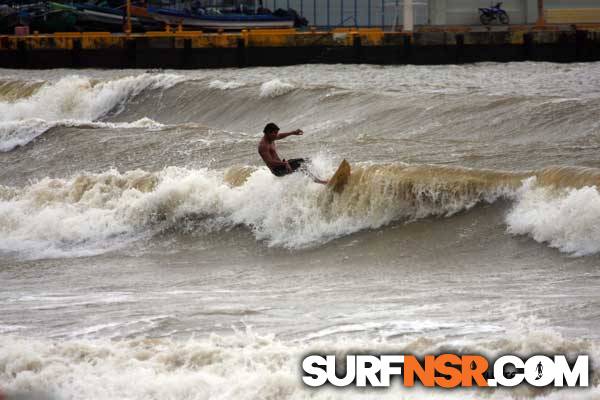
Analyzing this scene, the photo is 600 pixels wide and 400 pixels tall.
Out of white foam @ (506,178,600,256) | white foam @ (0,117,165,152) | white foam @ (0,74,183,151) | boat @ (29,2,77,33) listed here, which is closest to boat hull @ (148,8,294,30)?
boat @ (29,2,77,33)

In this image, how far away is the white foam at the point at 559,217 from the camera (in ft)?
36.6

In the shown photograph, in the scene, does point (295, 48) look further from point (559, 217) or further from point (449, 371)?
point (449, 371)

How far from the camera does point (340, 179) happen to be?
1407cm

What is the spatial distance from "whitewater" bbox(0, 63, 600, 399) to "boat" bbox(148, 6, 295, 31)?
26.0 m

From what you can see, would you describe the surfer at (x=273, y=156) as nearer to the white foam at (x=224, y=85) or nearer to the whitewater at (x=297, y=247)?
the whitewater at (x=297, y=247)

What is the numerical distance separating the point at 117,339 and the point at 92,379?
3.73 ft

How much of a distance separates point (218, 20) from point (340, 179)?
38.4 m

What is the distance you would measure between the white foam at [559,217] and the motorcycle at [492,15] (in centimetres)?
3754

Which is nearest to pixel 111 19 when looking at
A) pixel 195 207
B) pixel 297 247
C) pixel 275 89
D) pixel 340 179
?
pixel 275 89

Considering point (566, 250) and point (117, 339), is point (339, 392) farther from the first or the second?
point (566, 250)

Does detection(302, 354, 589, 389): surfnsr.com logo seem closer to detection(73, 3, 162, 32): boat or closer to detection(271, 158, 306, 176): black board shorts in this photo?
detection(271, 158, 306, 176): black board shorts

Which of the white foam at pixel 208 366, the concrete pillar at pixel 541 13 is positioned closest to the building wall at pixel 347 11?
the concrete pillar at pixel 541 13

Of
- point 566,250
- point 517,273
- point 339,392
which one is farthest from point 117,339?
point 566,250

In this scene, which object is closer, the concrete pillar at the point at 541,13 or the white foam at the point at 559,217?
the white foam at the point at 559,217
